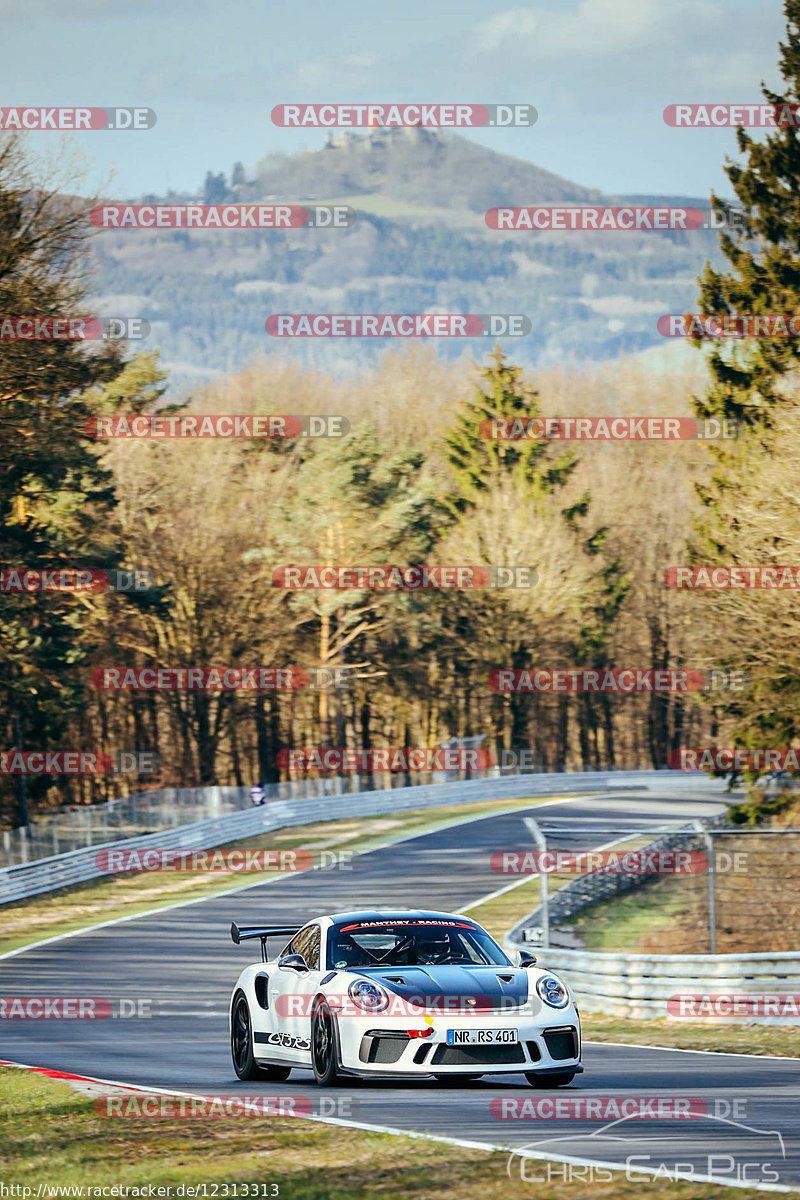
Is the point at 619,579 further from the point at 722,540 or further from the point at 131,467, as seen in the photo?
the point at 722,540

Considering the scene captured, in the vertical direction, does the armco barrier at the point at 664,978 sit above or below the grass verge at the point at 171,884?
above

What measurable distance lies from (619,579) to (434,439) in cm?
1176

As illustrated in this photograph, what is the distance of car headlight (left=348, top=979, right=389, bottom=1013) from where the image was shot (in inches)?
416

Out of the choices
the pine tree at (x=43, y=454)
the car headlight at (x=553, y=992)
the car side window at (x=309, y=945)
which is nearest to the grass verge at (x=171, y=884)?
the pine tree at (x=43, y=454)

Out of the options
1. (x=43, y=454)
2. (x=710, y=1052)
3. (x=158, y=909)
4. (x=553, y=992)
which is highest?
(x=43, y=454)

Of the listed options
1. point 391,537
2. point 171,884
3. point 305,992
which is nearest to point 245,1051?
point 305,992

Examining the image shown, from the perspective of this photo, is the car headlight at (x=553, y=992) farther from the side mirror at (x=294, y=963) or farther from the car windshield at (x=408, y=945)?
the side mirror at (x=294, y=963)

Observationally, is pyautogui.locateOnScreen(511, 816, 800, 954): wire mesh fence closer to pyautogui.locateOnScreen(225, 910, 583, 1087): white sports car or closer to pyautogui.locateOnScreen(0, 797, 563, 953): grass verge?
pyautogui.locateOnScreen(225, 910, 583, 1087): white sports car

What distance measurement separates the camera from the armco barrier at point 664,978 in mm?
17344

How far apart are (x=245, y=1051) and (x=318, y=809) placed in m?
40.1

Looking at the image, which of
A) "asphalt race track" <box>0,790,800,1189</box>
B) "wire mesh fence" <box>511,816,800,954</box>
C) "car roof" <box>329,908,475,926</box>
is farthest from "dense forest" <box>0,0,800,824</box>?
"car roof" <box>329,908,475,926</box>

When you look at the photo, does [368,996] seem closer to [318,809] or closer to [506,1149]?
[506,1149]

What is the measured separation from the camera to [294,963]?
39.4ft

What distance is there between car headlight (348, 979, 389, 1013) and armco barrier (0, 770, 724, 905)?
88.9 feet
